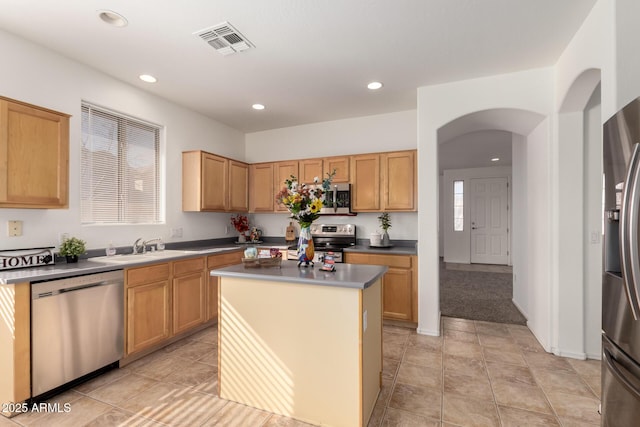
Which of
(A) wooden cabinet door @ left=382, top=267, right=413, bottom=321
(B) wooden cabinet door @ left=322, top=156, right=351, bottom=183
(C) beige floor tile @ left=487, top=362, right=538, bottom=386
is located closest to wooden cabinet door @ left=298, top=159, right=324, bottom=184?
(B) wooden cabinet door @ left=322, top=156, right=351, bottom=183

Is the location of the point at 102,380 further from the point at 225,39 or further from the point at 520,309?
the point at 520,309

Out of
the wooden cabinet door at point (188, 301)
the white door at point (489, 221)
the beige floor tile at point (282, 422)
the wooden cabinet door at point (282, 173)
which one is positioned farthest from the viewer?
the white door at point (489, 221)

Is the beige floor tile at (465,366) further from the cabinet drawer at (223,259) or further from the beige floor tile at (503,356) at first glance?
the cabinet drawer at (223,259)

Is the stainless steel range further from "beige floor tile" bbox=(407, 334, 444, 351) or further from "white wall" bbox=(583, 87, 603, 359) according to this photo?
"white wall" bbox=(583, 87, 603, 359)

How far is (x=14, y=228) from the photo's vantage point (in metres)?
2.45

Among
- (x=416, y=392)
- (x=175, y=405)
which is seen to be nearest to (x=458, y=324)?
(x=416, y=392)

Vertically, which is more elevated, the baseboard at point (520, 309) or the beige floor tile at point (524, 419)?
the baseboard at point (520, 309)

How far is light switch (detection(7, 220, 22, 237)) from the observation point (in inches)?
95.7

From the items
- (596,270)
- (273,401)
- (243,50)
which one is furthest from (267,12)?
(596,270)

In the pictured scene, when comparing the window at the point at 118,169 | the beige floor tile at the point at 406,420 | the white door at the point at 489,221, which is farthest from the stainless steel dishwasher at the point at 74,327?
the white door at the point at 489,221

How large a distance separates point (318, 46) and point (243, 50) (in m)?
0.65

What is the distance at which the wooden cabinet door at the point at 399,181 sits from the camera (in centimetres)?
392

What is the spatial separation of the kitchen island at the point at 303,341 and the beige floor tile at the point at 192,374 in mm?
383

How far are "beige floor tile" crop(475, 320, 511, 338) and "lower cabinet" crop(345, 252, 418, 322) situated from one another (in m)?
0.75
